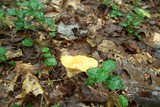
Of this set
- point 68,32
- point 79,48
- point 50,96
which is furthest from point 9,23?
point 50,96

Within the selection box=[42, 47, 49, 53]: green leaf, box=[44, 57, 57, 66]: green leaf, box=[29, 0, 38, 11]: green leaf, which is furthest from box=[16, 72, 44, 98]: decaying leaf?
box=[29, 0, 38, 11]: green leaf

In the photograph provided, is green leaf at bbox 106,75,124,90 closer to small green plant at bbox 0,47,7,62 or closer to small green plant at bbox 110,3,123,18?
small green plant at bbox 0,47,7,62

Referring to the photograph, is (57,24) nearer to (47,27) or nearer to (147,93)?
(47,27)

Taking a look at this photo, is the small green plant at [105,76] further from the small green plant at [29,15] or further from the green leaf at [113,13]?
the green leaf at [113,13]

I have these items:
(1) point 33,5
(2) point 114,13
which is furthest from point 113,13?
(1) point 33,5

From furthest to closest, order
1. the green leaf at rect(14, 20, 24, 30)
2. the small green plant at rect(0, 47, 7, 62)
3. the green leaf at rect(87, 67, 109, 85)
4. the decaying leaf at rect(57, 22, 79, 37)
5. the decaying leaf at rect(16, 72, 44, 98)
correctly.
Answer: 1. the decaying leaf at rect(57, 22, 79, 37)
2. the green leaf at rect(14, 20, 24, 30)
3. the small green plant at rect(0, 47, 7, 62)
4. the decaying leaf at rect(16, 72, 44, 98)
5. the green leaf at rect(87, 67, 109, 85)
